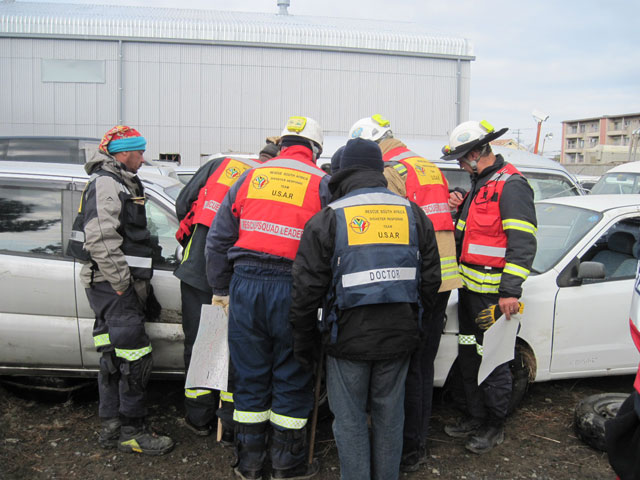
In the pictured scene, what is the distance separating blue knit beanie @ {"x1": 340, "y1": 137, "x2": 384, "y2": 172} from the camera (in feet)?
9.07

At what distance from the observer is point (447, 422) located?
392 centimetres

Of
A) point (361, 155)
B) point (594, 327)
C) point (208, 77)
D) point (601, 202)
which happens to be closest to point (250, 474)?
point (361, 155)

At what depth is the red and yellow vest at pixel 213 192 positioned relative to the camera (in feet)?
11.2

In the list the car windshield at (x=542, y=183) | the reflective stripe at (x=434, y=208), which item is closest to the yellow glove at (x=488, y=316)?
the reflective stripe at (x=434, y=208)

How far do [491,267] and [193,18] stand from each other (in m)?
18.6

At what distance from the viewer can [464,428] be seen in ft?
Answer: 12.2

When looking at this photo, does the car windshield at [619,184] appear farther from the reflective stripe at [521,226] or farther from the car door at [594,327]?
the reflective stripe at [521,226]

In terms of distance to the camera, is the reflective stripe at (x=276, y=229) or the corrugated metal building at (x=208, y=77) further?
the corrugated metal building at (x=208, y=77)

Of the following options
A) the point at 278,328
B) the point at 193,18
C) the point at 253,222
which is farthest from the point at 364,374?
the point at 193,18

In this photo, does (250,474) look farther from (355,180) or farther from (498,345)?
(355,180)

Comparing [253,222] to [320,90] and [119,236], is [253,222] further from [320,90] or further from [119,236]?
[320,90]

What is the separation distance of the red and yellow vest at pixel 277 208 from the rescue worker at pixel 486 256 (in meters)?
1.16

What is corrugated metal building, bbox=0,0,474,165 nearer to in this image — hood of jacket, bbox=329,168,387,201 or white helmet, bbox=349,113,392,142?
white helmet, bbox=349,113,392,142

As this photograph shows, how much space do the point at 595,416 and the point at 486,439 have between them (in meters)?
0.72
